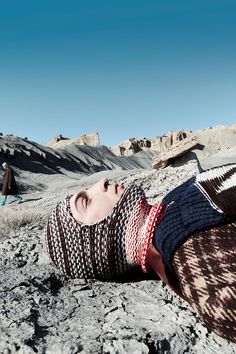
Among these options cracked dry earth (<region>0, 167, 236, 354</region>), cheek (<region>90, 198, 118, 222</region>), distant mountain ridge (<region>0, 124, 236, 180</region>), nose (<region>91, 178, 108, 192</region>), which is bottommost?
cracked dry earth (<region>0, 167, 236, 354</region>)

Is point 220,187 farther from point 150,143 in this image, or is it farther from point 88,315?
point 150,143

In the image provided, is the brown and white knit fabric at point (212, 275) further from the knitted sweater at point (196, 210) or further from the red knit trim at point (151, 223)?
the red knit trim at point (151, 223)

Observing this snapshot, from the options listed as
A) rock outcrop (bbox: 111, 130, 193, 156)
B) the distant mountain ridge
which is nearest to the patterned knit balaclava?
the distant mountain ridge

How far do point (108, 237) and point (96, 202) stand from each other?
8.4 inches

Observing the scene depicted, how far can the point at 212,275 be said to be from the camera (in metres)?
1.96

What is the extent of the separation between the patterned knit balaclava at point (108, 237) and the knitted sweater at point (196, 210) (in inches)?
4.6

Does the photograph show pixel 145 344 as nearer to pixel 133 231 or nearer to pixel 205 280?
pixel 205 280

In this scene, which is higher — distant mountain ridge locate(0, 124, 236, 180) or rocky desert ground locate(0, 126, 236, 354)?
distant mountain ridge locate(0, 124, 236, 180)

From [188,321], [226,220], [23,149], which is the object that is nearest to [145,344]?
[188,321]

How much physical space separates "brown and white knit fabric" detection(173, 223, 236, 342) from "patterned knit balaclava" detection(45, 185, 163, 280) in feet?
1.00

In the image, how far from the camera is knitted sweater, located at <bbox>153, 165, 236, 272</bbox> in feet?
6.86

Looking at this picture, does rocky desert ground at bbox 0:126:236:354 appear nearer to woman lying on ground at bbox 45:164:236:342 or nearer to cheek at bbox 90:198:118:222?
woman lying on ground at bbox 45:164:236:342

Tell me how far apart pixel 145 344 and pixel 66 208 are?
0.95m

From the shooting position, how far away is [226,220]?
2098mm
